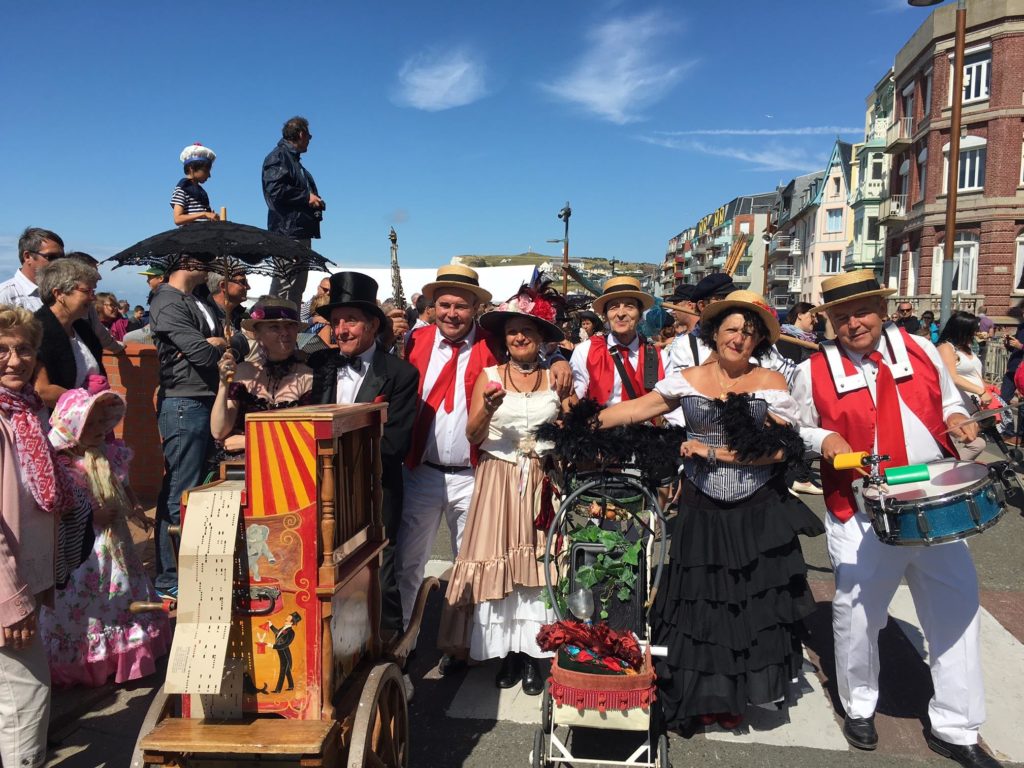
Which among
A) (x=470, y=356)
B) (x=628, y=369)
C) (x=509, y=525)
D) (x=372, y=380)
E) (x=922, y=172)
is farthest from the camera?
(x=922, y=172)

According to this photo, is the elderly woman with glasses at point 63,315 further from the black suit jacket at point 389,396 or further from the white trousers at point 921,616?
the white trousers at point 921,616

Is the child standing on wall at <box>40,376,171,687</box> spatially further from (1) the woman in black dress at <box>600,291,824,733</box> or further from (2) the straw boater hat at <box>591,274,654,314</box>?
(2) the straw boater hat at <box>591,274,654,314</box>

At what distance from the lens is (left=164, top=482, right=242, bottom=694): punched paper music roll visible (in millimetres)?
2340

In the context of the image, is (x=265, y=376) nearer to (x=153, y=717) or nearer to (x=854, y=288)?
(x=153, y=717)

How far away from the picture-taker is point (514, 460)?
395 cm

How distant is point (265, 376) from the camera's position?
364 centimetres

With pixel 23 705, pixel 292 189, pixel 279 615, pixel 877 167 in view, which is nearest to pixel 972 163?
pixel 877 167

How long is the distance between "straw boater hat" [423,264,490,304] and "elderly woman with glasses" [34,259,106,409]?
194cm

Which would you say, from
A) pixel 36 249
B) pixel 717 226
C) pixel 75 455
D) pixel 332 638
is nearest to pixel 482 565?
pixel 332 638

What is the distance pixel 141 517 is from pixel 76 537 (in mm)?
795

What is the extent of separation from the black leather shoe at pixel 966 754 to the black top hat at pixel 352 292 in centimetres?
358

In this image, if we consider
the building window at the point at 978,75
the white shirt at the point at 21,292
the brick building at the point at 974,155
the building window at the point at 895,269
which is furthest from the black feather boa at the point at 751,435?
the building window at the point at 895,269

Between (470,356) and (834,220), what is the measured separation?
214ft

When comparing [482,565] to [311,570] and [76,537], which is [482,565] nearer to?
[311,570]
